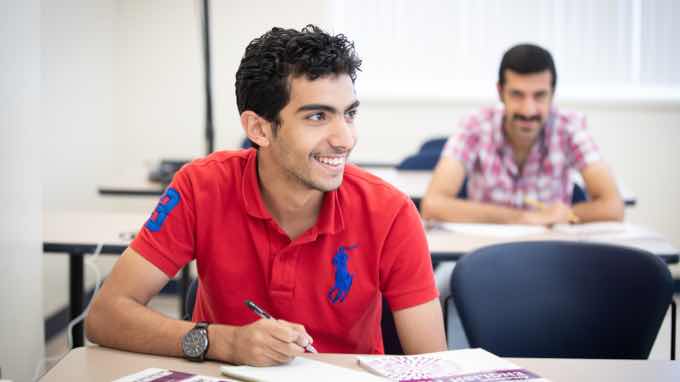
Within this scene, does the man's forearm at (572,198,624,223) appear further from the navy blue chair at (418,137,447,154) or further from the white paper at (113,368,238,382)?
the white paper at (113,368,238,382)

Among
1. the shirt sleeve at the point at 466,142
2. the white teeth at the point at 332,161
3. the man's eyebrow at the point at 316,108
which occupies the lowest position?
the shirt sleeve at the point at 466,142

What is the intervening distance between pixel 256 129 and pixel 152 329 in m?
0.50

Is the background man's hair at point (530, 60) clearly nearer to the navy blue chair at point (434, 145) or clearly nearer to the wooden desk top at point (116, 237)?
the wooden desk top at point (116, 237)

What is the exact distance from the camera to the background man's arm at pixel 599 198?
10.0ft

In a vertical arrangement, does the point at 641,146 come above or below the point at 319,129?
below

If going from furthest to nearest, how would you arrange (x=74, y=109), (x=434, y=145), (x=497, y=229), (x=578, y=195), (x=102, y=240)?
1. (x=434, y=145)
2. (x=74, y=109)
3. (x=578, y=195)
4. (x=497, y=229)
5. (x=102, y=240)

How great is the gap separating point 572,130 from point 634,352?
4.75 ft

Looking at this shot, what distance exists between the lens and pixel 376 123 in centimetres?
522

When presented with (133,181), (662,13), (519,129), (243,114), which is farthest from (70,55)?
(662,13)

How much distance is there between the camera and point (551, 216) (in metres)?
2.93

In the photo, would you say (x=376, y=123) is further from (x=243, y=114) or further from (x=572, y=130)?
(x=243, y=114)

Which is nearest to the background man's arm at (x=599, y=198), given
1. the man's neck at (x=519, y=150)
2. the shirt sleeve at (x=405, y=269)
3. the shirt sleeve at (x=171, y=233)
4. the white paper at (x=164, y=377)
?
the man's neck at (x=519, y=150)

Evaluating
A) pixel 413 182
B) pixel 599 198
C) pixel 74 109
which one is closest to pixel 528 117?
pixel 599 198

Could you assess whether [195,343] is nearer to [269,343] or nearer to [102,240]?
[269,343]
